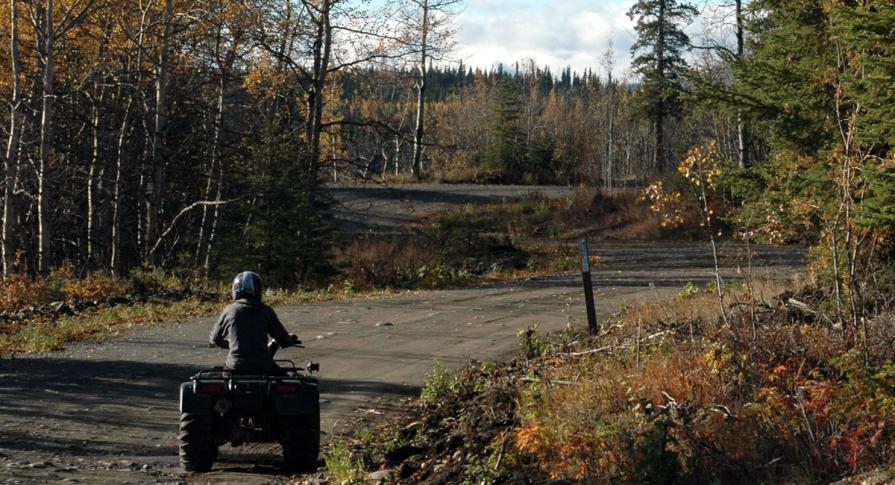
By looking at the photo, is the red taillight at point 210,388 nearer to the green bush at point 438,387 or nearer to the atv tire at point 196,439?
the atv tire at point 196,439

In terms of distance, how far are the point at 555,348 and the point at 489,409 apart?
3.40 meters

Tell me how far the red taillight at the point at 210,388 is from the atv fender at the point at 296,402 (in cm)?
45

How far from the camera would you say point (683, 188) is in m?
41.9

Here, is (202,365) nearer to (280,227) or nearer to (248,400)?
(248,400)

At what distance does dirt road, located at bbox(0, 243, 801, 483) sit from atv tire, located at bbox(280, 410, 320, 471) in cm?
23

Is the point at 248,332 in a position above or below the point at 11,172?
below

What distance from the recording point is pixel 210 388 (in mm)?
8375

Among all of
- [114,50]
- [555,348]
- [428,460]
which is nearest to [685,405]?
[428,460]

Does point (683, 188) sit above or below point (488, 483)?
above

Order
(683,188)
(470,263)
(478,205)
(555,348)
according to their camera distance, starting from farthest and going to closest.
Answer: (478,205) → (683,188) → (470,263) → (555,348)

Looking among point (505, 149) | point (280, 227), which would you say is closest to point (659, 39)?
point (505, 149)

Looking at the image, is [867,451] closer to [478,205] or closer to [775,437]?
[775,437]

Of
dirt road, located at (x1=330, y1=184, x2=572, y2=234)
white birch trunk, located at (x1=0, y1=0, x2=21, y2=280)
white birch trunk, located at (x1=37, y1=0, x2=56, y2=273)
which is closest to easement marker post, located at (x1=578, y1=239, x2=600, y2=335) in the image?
white birch trunk, located at (x1=37, y1=0, x2=56, y2=273)

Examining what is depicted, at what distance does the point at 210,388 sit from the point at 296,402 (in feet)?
2.38
